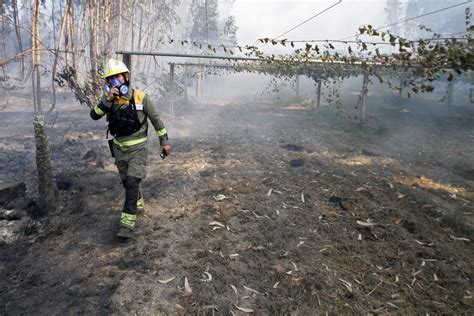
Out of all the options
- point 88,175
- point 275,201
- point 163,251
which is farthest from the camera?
point 88,175

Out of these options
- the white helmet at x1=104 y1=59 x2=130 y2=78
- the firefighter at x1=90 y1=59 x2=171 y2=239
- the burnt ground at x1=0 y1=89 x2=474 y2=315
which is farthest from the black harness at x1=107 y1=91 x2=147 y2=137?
the burnt ground at x1=0 y1=89 x2=474 y2=315

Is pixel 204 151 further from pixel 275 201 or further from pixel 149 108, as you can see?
pixel 149 108

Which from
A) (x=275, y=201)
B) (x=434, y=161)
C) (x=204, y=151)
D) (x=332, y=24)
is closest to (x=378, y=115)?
(x=434, y=161)

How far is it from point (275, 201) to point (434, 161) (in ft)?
22.3

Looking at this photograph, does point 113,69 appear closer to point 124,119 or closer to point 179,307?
point 124,119

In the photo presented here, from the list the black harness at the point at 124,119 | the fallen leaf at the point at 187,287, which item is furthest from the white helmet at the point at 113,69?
the fallen leaf at the point at 187,287

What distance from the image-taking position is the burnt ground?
3.39 metres

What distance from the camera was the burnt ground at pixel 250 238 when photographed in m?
3.39

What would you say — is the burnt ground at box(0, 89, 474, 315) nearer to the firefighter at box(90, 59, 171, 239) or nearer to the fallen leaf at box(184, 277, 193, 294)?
the fallen leaf at box(184, 277, 193, 294)

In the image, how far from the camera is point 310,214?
5574 mm

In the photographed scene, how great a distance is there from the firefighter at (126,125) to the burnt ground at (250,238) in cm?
55

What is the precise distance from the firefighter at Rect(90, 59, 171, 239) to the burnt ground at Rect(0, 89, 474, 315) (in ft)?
1.79

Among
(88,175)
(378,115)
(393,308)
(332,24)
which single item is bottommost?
(393,308)

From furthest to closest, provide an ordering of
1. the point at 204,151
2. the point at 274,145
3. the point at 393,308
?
the point at 274,145, the point at 204,151, the point at 393,308
